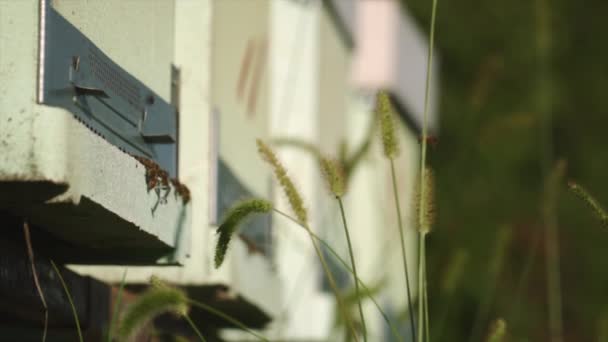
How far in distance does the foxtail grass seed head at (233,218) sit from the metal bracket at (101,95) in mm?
275

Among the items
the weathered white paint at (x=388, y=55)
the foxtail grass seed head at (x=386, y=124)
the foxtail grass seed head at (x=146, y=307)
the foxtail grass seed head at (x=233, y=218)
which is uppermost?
the weathered white paint at (x=388, y=55)

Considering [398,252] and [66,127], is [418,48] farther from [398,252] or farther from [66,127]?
[66,127]

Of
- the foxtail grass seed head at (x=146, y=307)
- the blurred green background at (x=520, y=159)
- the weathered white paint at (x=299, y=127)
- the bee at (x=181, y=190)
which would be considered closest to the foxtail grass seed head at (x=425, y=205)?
the foxtail grass seed head at (x=146, y=307)

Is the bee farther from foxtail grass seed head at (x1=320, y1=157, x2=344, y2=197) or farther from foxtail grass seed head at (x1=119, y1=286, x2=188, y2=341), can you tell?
foxtail grass seed head at (x1=119, y1=286, x2=188, y2=341)

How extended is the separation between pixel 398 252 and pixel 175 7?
5.96m

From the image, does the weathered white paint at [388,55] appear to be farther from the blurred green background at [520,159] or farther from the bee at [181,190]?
the bee at [181,190]

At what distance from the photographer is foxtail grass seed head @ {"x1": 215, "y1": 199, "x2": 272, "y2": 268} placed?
8.70ft

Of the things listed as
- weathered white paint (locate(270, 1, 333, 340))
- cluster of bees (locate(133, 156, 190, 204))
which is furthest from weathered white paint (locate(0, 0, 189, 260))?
weathered white paint (locate(270, 1, 333, 340))

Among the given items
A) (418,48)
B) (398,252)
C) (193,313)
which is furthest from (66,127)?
(418,48)

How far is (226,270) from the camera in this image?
4.09m

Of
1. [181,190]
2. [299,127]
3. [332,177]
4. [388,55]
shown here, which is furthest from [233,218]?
[388,55]

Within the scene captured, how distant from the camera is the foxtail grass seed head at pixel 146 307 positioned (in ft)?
8.11

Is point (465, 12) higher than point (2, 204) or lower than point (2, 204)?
higher

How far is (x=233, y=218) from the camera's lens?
105 inches
